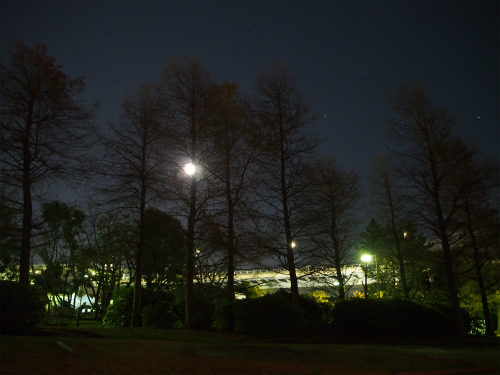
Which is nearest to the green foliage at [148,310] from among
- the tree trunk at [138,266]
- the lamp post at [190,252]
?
the tree trunk at [138,266]

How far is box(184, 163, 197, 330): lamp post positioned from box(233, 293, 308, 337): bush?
Result: 2516 mm

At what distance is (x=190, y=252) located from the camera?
15648 mm

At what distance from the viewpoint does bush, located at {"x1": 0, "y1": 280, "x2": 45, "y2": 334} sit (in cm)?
955

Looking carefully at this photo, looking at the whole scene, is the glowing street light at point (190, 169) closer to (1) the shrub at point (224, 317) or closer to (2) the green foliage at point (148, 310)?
(1) the shrub at point (224, 317)

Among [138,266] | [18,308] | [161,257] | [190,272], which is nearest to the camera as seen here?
[18,308]

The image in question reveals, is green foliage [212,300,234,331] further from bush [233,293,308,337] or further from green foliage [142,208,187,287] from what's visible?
green foliage [142,208,187,287]

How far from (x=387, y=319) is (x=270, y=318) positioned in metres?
5.92

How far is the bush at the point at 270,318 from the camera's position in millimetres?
13461

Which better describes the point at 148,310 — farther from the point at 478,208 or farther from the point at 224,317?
the point at 478,208

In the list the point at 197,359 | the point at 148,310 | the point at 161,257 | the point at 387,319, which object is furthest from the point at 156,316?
the point at 197,359

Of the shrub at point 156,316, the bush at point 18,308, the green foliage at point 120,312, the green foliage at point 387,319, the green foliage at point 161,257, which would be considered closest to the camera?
the bush at point 18,308

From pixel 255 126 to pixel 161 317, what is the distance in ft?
30.4

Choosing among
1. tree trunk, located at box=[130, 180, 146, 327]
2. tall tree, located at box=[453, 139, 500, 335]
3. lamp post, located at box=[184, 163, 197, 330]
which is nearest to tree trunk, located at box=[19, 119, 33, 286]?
tree trunk, located at box=[130, 180, 146, 327]

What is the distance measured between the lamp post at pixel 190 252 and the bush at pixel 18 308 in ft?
20.0
